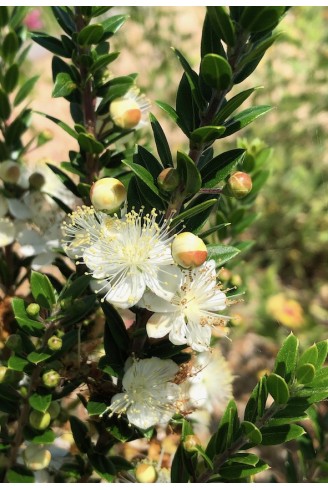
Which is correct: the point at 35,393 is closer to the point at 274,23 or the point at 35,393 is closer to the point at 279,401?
the point at 279,401

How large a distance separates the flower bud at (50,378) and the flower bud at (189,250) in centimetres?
28

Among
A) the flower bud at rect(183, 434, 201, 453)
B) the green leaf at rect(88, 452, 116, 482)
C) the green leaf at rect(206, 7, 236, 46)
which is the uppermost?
the green leaf at rect(206, 7, 236, 46)

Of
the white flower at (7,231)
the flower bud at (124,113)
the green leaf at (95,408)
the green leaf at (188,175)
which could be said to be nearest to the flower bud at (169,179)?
the green leaf at (188,175)

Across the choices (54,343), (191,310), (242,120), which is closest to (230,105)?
(242,120)

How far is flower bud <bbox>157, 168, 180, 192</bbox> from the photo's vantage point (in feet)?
2.35

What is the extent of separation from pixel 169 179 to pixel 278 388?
0.31 meters

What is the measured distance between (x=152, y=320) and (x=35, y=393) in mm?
233

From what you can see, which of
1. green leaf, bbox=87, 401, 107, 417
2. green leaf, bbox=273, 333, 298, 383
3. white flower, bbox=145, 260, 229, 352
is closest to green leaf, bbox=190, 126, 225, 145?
white flower, bbox=145, 260, 229, 352

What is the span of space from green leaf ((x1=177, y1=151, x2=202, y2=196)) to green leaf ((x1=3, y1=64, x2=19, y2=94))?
51cm

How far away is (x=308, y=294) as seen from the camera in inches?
113

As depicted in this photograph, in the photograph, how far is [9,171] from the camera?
1044mm

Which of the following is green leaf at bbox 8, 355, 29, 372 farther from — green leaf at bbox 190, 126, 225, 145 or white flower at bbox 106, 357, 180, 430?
green leaf at bbox 190, 126, 225, 145

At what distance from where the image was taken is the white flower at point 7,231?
3.44 ft

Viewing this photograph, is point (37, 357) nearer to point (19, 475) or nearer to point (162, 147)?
point (19, 475)
